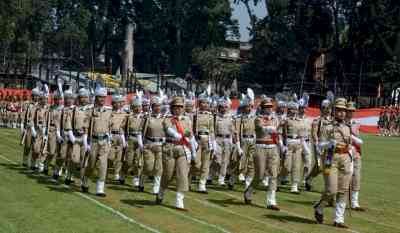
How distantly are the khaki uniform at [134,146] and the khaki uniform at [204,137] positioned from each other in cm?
146

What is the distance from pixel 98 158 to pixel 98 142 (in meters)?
0.40

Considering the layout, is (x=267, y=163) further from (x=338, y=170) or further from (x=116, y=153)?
(x=116, y=153)

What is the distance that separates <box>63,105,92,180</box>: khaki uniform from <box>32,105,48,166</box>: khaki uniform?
267 centimetres

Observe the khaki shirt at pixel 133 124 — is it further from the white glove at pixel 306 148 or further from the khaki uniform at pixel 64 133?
the white glove at pixel 306 148

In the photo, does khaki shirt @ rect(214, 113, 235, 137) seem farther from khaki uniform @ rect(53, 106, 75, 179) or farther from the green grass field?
khaki uniform @ rect(53, 106, 75, 179)

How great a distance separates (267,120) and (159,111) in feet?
10.5

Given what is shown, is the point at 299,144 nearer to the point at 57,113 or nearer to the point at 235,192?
the point at 235,192

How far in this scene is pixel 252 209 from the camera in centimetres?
1628

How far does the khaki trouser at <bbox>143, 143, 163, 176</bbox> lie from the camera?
18266 mm

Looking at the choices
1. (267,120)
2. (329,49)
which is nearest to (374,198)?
(267,120)

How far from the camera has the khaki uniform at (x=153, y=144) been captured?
1830 centimetres

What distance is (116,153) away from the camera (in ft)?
66.9

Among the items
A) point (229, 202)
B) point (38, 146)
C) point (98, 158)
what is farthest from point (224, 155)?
point (38, 146)

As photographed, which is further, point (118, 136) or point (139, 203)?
point (118, 136)
